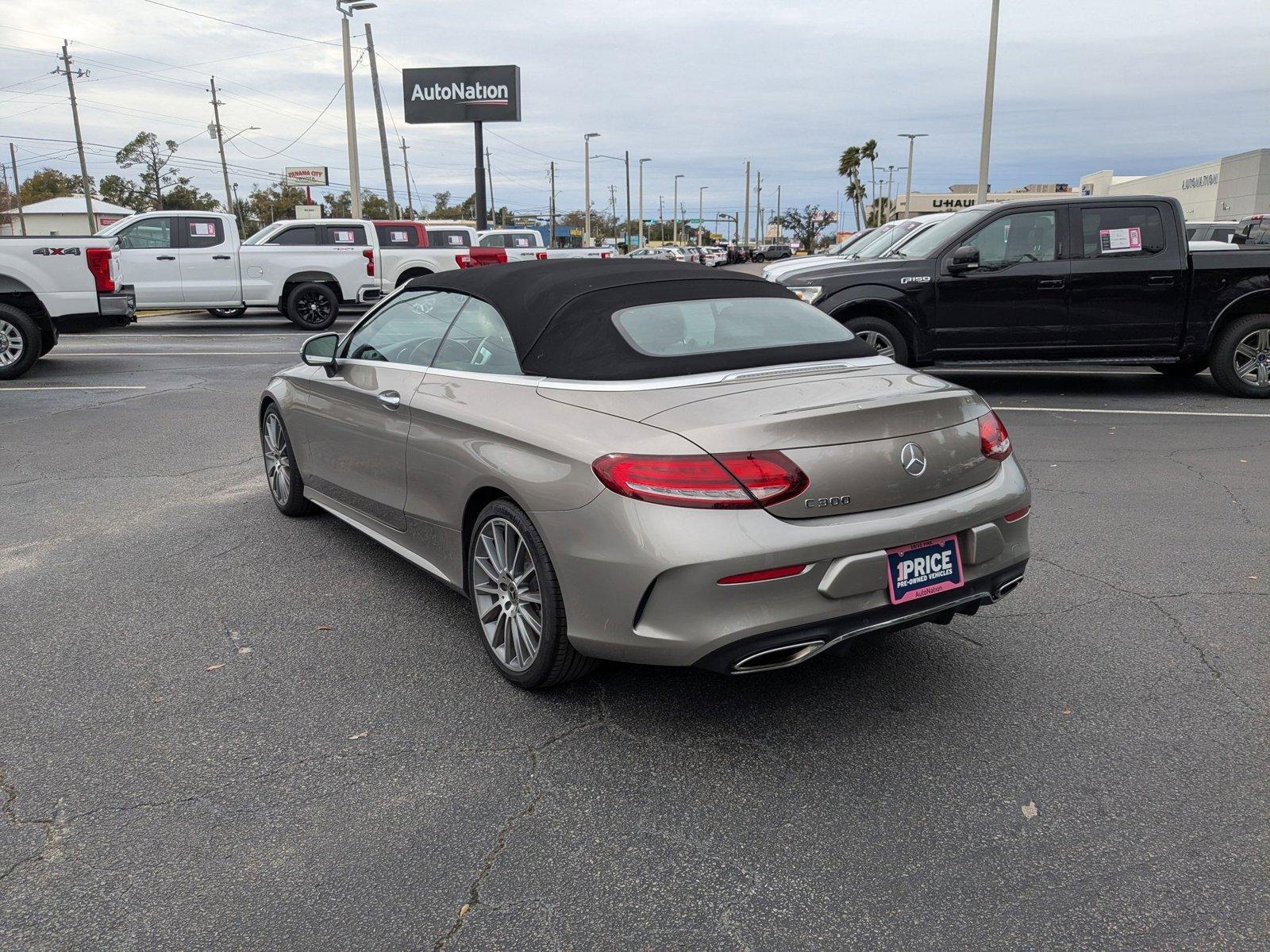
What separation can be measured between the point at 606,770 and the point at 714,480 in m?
0.98

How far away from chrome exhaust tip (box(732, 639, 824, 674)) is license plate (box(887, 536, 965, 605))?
0.33 meters

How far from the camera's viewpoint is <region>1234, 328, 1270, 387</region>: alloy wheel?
10156 mm

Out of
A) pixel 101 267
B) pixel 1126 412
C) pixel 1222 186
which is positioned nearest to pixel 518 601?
pixel 1126 412

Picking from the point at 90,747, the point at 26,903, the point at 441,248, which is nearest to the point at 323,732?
the point at 90,747

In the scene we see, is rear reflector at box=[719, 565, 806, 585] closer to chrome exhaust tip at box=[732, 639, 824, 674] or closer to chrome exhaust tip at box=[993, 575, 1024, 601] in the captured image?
chrome exhaust tip at box=[732, 639, 824, 674]

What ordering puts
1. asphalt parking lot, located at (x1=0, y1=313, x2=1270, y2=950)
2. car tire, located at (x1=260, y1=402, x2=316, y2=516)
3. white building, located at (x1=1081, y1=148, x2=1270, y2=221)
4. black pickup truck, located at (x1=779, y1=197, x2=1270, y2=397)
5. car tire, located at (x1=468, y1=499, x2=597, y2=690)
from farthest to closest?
white building, located at (x1=1081, y1=148, x2=1270, y2=221)
black pickup truck, located at (x1=779, y1=197, x2=1270, y2=397)
car tire, located at (x1=260, y1=402, x2=316, y2=516)
car tire, located at (x1=468, y1=499, x2=597, y2=690)
asphalt parking lot, located at (x1=0, y1=313, x2=1270, y2=950)

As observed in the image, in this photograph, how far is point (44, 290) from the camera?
12.0 m

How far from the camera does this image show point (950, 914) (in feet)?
8.09

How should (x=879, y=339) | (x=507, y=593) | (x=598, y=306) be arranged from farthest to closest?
(x=879, y=339), (x=598, y=306), (x=507, y=593)

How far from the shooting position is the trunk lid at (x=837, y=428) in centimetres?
311

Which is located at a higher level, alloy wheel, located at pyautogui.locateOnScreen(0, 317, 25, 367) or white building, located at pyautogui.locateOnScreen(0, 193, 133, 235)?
white building, located at pyautogui.locateOnScreen(0, 193, 133, 235)

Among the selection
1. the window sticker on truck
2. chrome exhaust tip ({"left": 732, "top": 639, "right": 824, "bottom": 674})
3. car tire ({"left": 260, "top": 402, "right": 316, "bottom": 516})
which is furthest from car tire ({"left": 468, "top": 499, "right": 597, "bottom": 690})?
A: the window sticker on truck

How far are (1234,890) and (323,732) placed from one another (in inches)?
107

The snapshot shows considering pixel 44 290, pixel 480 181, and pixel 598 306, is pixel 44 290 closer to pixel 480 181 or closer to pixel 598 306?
pixel 598 306
